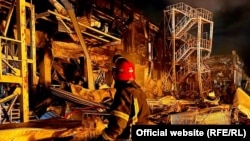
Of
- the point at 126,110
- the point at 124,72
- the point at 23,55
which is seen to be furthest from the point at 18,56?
the point at 126,110

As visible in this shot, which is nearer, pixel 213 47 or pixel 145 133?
pixel 145 133

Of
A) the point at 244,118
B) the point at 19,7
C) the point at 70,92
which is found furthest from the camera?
the point at 244,118

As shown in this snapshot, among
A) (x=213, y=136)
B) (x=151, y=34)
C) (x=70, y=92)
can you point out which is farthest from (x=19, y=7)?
(x=213, y=136)

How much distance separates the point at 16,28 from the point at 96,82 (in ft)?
2.08

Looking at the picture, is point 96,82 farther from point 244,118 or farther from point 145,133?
point 244,118

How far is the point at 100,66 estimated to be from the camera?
7.47ft

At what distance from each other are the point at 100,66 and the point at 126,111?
700 mm

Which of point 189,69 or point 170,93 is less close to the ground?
point 189,69

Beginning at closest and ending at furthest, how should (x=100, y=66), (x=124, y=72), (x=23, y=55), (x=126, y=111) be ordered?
1. (x=126, y=111)
2. (x=124, y=72)
3. (x=23, y=55)
4. (x=100, y=66)

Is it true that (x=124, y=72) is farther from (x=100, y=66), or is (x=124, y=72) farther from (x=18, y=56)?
(x=18, y=56)

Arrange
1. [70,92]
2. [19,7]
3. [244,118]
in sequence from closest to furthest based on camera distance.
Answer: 1. [19,7]
2. [70,92]
3. [244,118]

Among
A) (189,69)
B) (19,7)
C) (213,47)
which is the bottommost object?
(189,69)

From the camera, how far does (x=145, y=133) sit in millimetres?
2064

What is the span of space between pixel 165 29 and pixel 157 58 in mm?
222
